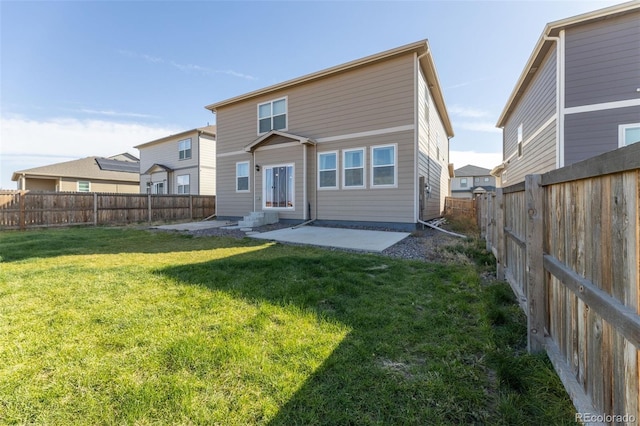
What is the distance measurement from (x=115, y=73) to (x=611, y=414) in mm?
18719

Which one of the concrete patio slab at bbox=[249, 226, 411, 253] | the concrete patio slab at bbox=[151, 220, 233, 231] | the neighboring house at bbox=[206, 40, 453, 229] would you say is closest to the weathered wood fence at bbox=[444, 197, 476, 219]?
the neighboring house at bbox=[206, 40, 453, 229]

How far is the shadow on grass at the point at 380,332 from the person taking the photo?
1.61 m

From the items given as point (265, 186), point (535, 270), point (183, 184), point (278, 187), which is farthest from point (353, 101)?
point (183, 184)

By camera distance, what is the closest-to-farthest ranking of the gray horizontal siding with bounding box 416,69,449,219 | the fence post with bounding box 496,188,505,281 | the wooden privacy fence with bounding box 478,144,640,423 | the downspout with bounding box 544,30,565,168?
the wooden privacy fence with bounding box 478,144,640,423
the fence post with bounding box 496,188,505,281
the downspout with bounding box 544,30,565,168
the gray horizontal siding with bounding box 416,69,449,219

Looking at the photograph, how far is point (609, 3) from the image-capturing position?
23.5 ft

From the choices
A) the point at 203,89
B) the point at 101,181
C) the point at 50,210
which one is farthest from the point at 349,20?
the point at 101,181

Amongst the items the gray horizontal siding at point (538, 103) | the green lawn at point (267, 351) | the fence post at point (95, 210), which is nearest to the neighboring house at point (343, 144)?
the gray horizontal siding at point (538, 103)

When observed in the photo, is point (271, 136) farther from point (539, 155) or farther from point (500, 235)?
point (539, 155)

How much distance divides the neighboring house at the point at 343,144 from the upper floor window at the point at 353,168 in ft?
0.12

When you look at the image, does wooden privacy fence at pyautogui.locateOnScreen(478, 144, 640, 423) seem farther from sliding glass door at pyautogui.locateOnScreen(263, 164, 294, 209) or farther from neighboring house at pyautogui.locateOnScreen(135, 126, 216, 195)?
neighboring house at pyautogui.locateOnScreen(135, 126, 216, 195)

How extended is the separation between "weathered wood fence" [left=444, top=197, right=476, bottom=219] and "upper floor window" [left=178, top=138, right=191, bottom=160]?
16.8 metres

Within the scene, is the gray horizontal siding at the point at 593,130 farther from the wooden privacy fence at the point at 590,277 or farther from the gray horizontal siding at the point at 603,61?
the wooden privacy fence at the point at 590,277

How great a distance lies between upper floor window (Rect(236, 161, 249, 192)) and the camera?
41.4ft

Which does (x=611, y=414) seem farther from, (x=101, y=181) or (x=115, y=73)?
(x=101, y=181)
